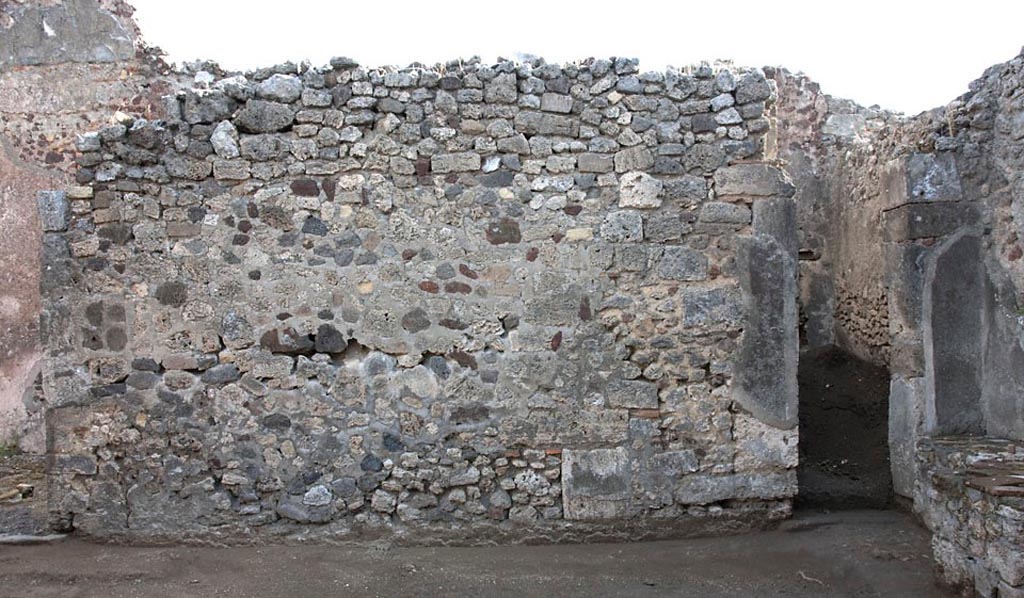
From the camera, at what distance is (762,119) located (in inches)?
200

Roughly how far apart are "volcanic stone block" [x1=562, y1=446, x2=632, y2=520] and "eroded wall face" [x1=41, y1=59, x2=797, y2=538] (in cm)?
2

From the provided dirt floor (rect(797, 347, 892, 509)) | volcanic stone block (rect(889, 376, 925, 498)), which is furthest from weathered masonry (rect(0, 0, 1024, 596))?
dirt floor (rect(797, 347, 892, 509))

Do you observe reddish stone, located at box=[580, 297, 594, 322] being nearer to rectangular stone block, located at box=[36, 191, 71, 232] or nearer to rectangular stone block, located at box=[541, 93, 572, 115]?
rectangular stone block, located at box=[541, 93, 572, 115]

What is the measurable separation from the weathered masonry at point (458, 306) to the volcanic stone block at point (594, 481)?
12 millimetres

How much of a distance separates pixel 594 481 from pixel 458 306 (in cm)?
135

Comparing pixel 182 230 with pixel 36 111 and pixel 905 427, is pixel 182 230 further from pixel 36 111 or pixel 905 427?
pixel 905 427

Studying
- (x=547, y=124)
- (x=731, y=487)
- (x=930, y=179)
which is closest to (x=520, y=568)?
(x=731, y=487)

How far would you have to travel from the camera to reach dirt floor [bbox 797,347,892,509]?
19.0ft

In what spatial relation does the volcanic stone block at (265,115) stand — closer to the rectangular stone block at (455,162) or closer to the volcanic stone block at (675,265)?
the rectangular stone block at (455,162)

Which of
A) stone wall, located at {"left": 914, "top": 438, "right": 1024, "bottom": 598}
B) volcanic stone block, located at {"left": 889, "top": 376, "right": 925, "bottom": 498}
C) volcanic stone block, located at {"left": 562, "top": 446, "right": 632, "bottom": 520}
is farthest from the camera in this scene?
volcanic stone block, located at {"left": 889, "top": 376, "right": 925, "bottom": 498}

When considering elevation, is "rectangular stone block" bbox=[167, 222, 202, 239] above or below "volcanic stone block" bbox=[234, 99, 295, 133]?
below

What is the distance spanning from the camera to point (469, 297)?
5141mm

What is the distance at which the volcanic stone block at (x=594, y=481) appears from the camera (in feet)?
16.7

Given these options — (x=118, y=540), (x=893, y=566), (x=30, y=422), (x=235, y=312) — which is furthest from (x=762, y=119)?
(x=30, y=422)
